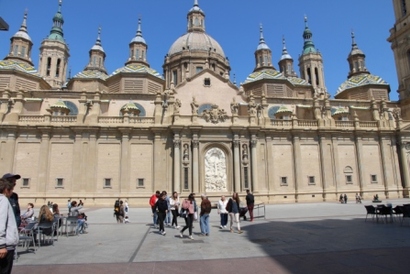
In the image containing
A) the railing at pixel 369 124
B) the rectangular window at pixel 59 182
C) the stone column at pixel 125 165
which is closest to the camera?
the rectangular window at pixel 59 182

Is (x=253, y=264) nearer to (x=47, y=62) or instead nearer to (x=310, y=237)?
(x=310, y=237)

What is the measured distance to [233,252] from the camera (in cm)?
977

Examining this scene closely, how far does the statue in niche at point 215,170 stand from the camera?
114 ft

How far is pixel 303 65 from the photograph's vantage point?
233 feet

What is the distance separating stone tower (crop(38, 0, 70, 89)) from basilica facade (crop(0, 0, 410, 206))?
1073cm

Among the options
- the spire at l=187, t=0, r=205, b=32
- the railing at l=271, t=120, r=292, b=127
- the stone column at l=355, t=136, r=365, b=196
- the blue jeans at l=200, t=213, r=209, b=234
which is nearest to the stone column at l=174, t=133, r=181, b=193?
the railing at l=271, t=120, r=292, b=127

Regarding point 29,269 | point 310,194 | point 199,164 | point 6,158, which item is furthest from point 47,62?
point 29,269

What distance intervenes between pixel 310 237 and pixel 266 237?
1715 millimetres

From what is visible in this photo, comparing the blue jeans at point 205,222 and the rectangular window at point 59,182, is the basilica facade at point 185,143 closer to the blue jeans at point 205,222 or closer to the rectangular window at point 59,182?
the rectangular window at point 59,182

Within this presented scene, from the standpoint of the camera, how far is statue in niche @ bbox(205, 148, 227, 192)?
3472 centimetres

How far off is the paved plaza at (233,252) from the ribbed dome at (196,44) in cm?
5108

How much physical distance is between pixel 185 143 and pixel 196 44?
106 ft

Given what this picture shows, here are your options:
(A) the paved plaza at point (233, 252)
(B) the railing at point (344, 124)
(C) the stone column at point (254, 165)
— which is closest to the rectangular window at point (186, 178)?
(C) the stone column at point (254, 165)

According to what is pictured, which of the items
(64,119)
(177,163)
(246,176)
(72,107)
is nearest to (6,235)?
(177,163)
